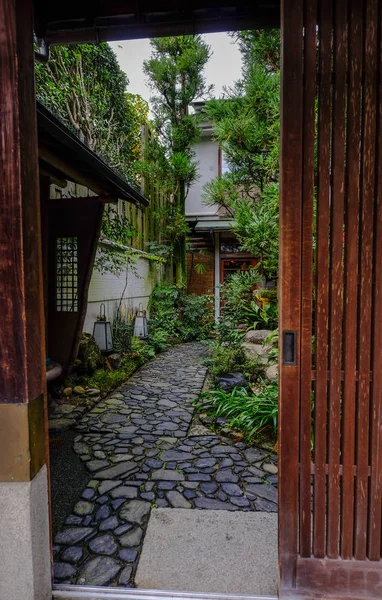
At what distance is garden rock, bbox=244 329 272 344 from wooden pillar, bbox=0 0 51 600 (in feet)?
14.0

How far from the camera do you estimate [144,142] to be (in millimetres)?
8531

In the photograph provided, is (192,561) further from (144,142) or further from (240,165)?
(144,142)

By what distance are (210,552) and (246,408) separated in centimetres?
193

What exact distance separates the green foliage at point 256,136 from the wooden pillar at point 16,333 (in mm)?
4252

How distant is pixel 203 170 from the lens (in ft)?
36.3

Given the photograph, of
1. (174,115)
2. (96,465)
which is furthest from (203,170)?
(96,465)

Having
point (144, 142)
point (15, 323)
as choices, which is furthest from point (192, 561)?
point (144, 142)

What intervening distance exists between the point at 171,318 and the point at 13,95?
7478mm

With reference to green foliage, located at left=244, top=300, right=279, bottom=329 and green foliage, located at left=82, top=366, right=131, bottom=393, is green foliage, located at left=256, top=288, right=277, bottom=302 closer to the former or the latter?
green foliage, located at left=244, top=300, right=279, bottom=329

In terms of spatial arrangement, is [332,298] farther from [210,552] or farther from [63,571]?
[63,571]

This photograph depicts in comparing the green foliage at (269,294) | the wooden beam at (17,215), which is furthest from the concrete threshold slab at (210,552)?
the green foliage at (269,294)

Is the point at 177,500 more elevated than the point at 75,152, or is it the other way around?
the point at 75,152

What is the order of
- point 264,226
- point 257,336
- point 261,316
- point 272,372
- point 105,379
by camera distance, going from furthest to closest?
point 261,316
point 257,336
point 264,226
point 105,379
point 272,372

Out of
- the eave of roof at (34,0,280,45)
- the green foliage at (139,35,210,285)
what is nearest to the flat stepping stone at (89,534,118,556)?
the eave of roof at (34,0,280,45)
